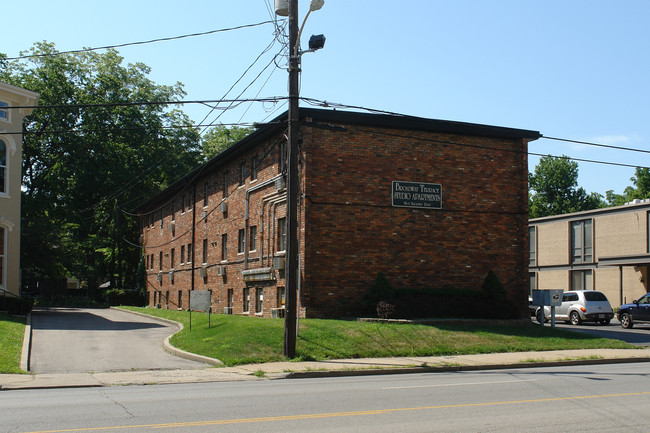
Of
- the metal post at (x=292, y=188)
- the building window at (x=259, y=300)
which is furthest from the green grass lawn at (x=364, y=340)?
the building window at (x=259, y=300)

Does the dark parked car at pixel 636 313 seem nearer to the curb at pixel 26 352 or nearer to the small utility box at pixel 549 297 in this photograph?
the small utility box at pixel 549 297

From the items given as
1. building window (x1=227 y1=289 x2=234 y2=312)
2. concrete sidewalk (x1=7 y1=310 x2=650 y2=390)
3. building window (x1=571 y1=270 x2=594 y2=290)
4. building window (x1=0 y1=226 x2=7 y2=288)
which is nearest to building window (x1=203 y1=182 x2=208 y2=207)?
building window (x1=227 y1=289 x2=234 y2=312)

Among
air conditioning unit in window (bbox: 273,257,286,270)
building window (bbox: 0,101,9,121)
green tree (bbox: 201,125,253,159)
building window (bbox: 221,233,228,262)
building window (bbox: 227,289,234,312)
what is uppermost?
green tree (bbox: 201,125,253,159)

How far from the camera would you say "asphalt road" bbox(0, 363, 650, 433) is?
8.39 m

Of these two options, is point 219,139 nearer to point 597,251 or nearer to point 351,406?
point 597,251

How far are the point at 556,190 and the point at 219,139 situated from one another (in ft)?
140

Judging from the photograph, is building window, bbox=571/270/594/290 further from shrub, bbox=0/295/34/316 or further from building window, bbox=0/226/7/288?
building window, bbox=0/226/7/288

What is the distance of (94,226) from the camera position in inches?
2232

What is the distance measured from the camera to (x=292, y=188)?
17.8m

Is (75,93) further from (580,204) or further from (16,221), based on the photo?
(580,204)

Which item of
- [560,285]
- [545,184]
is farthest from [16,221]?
[545,184]

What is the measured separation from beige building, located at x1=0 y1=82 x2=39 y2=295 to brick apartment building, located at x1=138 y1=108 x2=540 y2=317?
10.1 m

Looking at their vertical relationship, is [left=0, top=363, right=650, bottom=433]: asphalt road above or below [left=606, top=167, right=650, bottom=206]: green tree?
below

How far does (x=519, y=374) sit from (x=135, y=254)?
4753 cm
